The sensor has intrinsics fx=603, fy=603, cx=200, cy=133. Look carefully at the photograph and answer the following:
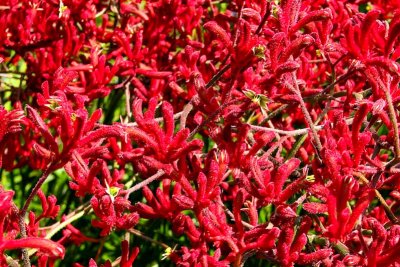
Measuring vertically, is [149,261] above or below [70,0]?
below

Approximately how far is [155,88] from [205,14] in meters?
0.46

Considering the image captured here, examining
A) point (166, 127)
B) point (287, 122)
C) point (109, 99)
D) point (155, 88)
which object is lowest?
point (109, 99)

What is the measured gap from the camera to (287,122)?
2.36 meters

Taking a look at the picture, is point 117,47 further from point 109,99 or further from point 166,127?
point 166,127

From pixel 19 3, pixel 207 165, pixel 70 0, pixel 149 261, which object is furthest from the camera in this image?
pixel 149 261

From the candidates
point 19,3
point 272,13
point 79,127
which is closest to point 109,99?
point 19,3

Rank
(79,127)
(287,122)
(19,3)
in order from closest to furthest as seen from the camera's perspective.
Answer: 1. (79,127)
2. (19,3)
3. (287,122)

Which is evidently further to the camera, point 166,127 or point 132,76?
point 132,76

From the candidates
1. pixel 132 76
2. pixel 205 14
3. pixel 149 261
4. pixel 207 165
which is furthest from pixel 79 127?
pixel 149 261

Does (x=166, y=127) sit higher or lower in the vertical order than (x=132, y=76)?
higher

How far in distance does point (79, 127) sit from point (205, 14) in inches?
53.3

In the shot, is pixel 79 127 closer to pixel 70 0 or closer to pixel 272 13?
pixel 272 13

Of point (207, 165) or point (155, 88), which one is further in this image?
point (155, 88)

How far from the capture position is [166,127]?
1316 millimetres
